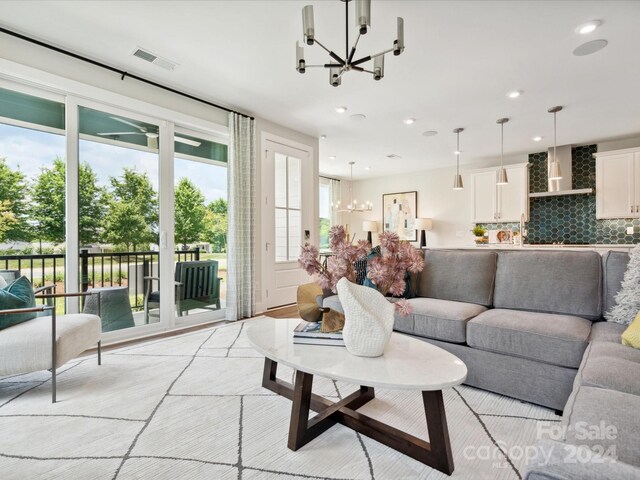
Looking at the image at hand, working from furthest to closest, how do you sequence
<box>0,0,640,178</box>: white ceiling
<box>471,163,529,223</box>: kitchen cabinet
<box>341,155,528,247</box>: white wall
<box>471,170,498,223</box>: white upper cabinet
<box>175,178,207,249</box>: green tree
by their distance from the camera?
<box>341,155,528,247</box>: white wall → <box>471,170,498,223</box>: white upper cabinet → <box>471,163,529,223</box>: kitchen cabinet → <box>175,178,207,249</box>: green tree → <box>0,0,640,178</box>: white ceiling

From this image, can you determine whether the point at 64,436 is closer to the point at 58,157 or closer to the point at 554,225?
the point at 58,157

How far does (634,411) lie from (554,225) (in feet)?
19.9

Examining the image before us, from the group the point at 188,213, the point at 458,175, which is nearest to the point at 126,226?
the point at 188,213

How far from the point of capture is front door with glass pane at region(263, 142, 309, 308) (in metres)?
4.60

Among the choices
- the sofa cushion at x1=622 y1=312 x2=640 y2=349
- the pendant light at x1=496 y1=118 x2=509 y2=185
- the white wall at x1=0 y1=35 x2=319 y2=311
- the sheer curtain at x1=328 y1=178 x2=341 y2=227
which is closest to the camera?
the sofa cushion at x1=622 y1=312 x2=640 y2=349

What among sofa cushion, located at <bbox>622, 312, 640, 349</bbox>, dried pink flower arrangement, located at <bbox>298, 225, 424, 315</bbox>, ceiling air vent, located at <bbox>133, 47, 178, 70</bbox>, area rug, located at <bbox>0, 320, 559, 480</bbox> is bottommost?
area rug, located at <bbox>0, 320, 559, 480</bbox>

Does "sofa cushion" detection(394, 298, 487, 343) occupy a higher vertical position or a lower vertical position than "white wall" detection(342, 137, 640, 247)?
lower

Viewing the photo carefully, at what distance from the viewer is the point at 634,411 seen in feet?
3.27

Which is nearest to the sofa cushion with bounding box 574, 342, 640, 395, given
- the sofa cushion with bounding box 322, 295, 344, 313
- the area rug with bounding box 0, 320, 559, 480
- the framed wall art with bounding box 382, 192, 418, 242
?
the area rug with bounding box 0, 320, 559, 480

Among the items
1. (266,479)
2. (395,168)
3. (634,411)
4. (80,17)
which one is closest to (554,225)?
(395,168)

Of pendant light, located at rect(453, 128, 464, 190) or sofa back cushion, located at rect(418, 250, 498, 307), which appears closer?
sofa back cushion, located at rect(418, 250, 498, 307)

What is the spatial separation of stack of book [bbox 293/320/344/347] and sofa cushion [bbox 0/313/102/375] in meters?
1.52

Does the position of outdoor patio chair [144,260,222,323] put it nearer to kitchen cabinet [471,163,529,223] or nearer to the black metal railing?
the black metal railing

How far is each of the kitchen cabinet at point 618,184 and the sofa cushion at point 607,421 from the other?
5.52 meters
